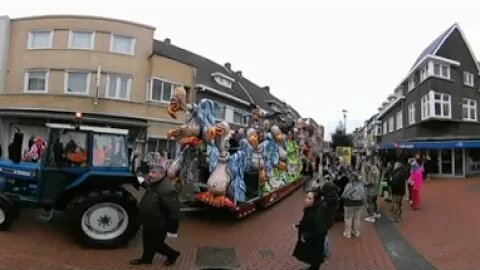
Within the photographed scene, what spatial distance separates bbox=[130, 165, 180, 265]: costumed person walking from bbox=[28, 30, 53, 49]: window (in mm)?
21589

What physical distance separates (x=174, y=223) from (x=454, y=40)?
33299mm

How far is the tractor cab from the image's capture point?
8984 mm

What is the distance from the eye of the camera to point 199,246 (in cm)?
932

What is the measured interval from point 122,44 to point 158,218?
69.2ft

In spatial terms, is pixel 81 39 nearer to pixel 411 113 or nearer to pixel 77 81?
pixel 77 81

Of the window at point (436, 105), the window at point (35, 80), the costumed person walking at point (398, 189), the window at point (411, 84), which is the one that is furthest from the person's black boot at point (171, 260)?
the window at point (411, 84)

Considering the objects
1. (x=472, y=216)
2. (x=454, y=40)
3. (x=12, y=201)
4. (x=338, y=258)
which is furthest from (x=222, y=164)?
(x=454, y=40)

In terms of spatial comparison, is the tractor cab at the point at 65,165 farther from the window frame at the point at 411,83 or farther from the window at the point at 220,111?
the window frame at the point at 411,83

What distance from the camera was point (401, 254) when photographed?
9.25 metres

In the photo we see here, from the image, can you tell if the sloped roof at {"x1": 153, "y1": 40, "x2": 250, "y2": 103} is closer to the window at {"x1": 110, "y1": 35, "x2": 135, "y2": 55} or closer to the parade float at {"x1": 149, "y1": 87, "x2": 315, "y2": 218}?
the window at {"x1": 110, "y1": 35, "x2": 135, "y2": 55}

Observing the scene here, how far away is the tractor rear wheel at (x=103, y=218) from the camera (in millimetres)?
8523

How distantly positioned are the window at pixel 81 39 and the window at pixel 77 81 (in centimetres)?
151

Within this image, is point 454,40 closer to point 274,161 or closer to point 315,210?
point 274,161

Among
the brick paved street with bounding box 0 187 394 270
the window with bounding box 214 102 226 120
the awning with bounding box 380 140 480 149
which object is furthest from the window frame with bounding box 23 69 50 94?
the awning with bounding box 380 140 480 149
